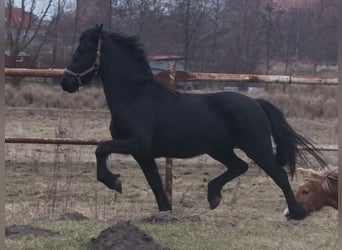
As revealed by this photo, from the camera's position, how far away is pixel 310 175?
798 centimetres

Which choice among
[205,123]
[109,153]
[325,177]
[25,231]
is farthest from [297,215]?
[25,231]

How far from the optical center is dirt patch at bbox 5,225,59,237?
5.61 m

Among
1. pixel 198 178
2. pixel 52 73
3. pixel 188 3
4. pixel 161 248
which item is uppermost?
pixel 188 3

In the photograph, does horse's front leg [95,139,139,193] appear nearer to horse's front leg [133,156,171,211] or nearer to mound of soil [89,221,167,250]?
horse's front leg [133,156,171,211]

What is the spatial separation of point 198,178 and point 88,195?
2.38m

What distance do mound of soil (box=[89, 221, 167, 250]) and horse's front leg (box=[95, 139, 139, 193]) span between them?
1.14 meters

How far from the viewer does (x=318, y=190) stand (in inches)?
308

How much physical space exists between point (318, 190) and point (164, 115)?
216 centimetres

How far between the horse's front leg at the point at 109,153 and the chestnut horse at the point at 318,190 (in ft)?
7.61

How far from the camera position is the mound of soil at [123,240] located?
186 inches

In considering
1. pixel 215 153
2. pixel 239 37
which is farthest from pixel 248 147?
pixel 239 37

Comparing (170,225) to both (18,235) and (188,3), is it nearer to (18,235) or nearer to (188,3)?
(18,235)

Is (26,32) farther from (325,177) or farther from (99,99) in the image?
(325,177)

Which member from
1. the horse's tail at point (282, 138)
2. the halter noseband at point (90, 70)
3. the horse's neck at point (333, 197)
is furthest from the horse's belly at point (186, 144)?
the horse's neck at point (333, 197)
